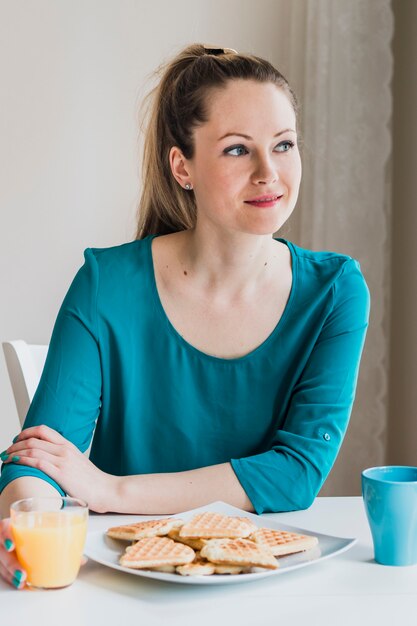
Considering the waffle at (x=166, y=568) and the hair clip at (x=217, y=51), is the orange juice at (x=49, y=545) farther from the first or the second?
the hair clip at (x=217, y=51)

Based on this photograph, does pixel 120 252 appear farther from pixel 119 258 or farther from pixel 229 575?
pixel 229 575

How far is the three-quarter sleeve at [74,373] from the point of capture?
1451 millimetres

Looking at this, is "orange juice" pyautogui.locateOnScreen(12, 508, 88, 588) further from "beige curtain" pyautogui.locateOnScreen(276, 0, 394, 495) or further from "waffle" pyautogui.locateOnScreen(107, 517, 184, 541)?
"beige curtain" pyautogui.locateOnScreen(276, 0, 394, 495)

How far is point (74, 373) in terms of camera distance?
1.49 meters

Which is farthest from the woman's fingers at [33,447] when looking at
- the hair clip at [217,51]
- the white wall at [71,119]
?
the white wall at [71,119]

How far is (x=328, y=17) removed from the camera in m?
2.78

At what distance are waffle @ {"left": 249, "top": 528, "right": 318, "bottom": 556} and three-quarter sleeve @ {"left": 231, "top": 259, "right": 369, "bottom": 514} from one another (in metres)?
0.27

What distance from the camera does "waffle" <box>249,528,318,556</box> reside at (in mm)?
977

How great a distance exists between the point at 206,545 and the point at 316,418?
52cm

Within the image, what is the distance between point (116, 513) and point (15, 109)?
1.89 metres

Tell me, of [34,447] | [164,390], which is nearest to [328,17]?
[164,390]

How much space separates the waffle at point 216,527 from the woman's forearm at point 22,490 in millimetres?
263

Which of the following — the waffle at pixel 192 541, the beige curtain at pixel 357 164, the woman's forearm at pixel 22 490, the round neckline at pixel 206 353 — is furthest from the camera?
the beige curtain at pixel 357 164

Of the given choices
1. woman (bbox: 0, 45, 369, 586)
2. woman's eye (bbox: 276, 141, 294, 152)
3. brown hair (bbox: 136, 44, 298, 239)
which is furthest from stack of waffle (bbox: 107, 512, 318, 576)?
brown hair (bbox: 136, 44, 298, 239)
